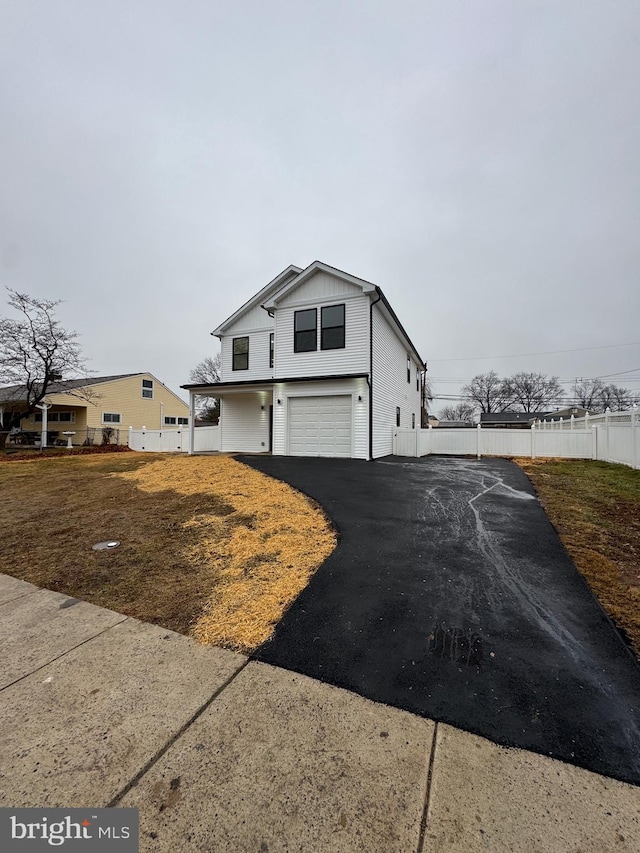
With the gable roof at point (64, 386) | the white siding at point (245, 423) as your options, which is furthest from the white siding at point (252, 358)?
the gable roof at point (64, 386)

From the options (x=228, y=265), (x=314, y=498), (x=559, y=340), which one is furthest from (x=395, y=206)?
(x=559, y=340)

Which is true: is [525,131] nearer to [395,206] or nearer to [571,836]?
[395,206]

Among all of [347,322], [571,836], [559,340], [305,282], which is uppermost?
[559,340]

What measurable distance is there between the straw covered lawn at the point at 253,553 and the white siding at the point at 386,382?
6.47m

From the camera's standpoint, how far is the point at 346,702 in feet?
5.73

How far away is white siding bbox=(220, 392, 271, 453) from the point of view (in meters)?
15.5

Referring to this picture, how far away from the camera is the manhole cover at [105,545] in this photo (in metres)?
3.97

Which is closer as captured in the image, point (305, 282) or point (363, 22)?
point (363, 22)

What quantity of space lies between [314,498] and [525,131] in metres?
16.5

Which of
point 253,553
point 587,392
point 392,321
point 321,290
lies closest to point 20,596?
point 253,553

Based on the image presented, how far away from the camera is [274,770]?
1.37 meters

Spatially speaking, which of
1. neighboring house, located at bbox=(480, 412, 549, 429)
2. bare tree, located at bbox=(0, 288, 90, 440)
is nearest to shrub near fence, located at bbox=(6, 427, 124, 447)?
bare tree, located at bbox=(0, 288, 90, 440)

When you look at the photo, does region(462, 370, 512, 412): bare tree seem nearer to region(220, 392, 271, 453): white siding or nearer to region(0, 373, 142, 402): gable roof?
region(220, 392, 271, 453): white siding

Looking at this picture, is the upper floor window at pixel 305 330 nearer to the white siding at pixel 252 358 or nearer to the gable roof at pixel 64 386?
the white siding at pixel 252 358
